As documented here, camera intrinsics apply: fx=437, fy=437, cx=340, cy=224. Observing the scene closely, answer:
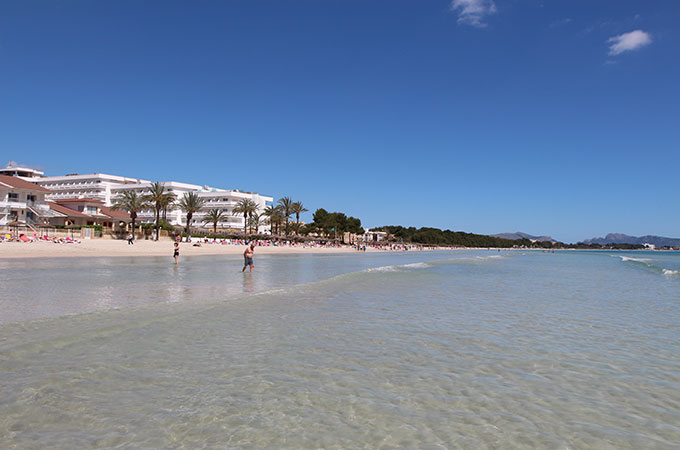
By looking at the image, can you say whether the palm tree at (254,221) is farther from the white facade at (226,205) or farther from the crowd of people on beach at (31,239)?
the crowd of people on beach at (31,239)

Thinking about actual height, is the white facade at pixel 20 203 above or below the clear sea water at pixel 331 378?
above

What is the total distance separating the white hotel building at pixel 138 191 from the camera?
328ft

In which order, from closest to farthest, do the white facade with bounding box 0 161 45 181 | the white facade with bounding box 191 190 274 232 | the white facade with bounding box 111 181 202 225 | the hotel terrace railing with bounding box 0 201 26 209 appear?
the hotel terrace railing with bounding box 0 201 26 209, the white facade with bounding box 111 181 202 225, the white facade with bounding box 191 190 274 232, the white facade with bounding box 0 161 45 181

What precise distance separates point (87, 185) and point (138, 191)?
1844 centimetres

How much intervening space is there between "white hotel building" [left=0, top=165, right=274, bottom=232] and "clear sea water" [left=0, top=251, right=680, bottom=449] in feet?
289

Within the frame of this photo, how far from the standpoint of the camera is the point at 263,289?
17.2m

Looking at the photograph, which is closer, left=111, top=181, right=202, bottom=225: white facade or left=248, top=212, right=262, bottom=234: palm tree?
left=248, top=212, right=262, bottom=234: palm tree

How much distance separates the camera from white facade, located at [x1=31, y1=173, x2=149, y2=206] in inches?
4259

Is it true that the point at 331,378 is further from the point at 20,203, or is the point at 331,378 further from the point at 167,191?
the point at 167,191

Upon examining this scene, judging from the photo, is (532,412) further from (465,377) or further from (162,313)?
(162,313)

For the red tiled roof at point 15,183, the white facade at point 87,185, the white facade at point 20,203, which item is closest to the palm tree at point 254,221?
the white facade at point 87,185

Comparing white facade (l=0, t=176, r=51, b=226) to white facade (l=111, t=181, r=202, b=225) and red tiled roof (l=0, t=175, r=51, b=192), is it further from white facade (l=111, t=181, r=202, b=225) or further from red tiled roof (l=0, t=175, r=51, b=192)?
white facade (l=111, t=181, r=202, b=225)

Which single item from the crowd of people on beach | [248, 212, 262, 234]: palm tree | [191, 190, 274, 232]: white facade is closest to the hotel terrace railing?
the crowd of people on beach

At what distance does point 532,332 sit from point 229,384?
676 centimetres
